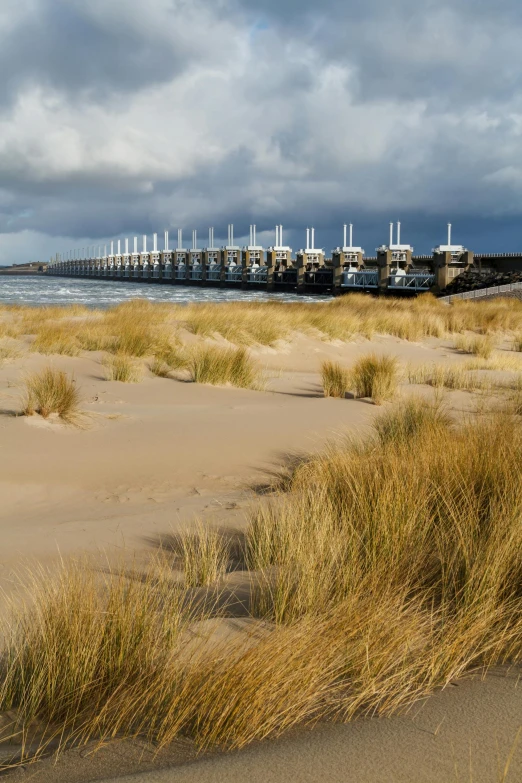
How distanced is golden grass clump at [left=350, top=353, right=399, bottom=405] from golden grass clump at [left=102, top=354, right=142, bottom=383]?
10.4ft

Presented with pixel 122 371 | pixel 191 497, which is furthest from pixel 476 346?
pixel 191 497

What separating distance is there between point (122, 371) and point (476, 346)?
939 cm

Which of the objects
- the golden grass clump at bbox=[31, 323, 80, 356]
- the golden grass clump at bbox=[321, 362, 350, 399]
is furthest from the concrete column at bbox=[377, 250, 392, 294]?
the golden grass clump at bbox=[321, 362, 350, 399]

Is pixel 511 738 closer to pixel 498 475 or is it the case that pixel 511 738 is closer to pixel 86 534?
pixel 498 475

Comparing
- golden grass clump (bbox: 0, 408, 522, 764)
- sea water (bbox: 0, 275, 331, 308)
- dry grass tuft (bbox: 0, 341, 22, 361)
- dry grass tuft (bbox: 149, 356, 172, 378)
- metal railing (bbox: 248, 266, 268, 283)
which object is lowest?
golden grass clump (bbox: 0, 408, 522, 764)

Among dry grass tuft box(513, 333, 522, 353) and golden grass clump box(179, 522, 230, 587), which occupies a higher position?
dry grass tuft box(513, 333, 522, 353)

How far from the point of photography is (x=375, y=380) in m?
10.0

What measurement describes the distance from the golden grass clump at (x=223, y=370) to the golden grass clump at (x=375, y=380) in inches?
60.9

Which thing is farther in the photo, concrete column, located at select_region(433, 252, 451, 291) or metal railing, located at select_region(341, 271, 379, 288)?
metal railing, located at select_region(341, 271, 379, 288)

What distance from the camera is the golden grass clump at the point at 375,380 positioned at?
9867 millimetres

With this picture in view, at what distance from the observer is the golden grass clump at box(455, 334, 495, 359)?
1648 cm

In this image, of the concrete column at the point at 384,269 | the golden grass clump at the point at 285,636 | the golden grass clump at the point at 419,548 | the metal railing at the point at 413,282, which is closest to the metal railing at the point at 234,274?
the concrete column at the point at 384,269

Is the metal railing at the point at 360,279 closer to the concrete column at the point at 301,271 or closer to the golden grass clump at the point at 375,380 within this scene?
the concrete column at the point at 301,271

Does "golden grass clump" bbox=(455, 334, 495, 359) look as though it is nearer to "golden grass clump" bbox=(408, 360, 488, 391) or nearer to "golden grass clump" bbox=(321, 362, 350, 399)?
"golden grass clump" bbox=(408, 360, 488, 391)
